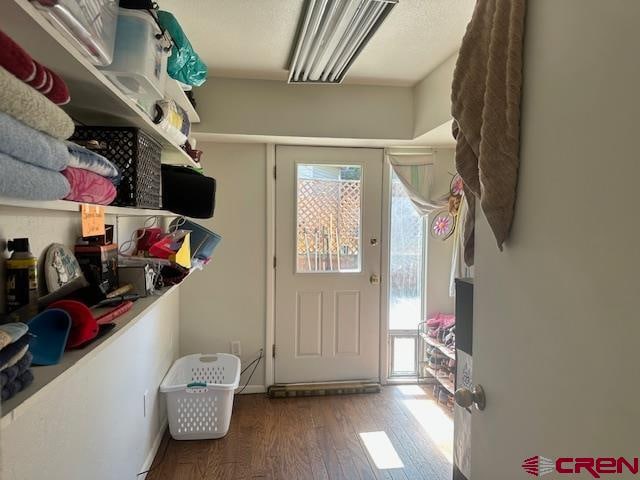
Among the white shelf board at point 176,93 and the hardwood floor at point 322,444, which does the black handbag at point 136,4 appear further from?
the hardwood floor at point 322,444

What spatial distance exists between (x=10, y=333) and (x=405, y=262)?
110 inches

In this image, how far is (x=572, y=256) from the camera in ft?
1.98

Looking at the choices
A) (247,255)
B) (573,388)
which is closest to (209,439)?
(247,255)

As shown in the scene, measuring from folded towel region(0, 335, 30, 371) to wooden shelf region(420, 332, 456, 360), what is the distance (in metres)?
2.51

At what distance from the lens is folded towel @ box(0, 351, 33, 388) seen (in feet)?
1.76

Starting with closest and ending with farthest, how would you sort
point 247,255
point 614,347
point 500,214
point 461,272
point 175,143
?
point 614,347 → point 500,214 → point 175,143 → point 461,272 → point 247,255

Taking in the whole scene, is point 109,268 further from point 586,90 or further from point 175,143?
point 586,90

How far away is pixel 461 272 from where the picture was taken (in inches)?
98.8

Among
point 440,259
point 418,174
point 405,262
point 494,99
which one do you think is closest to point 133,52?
point 494,99

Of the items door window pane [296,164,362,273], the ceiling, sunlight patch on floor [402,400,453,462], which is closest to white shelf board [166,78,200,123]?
the ceiling

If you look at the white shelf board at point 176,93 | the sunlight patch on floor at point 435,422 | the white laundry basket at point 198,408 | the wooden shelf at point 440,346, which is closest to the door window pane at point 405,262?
the wooden shelf at point 440,346

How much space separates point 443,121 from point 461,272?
1.01 metres

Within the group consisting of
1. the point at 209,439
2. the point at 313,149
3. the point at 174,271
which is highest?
the point at 313,149

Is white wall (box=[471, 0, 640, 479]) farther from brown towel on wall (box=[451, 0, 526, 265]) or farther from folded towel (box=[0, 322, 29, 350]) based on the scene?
folded towel (box=[0, 322, 29, 350])
